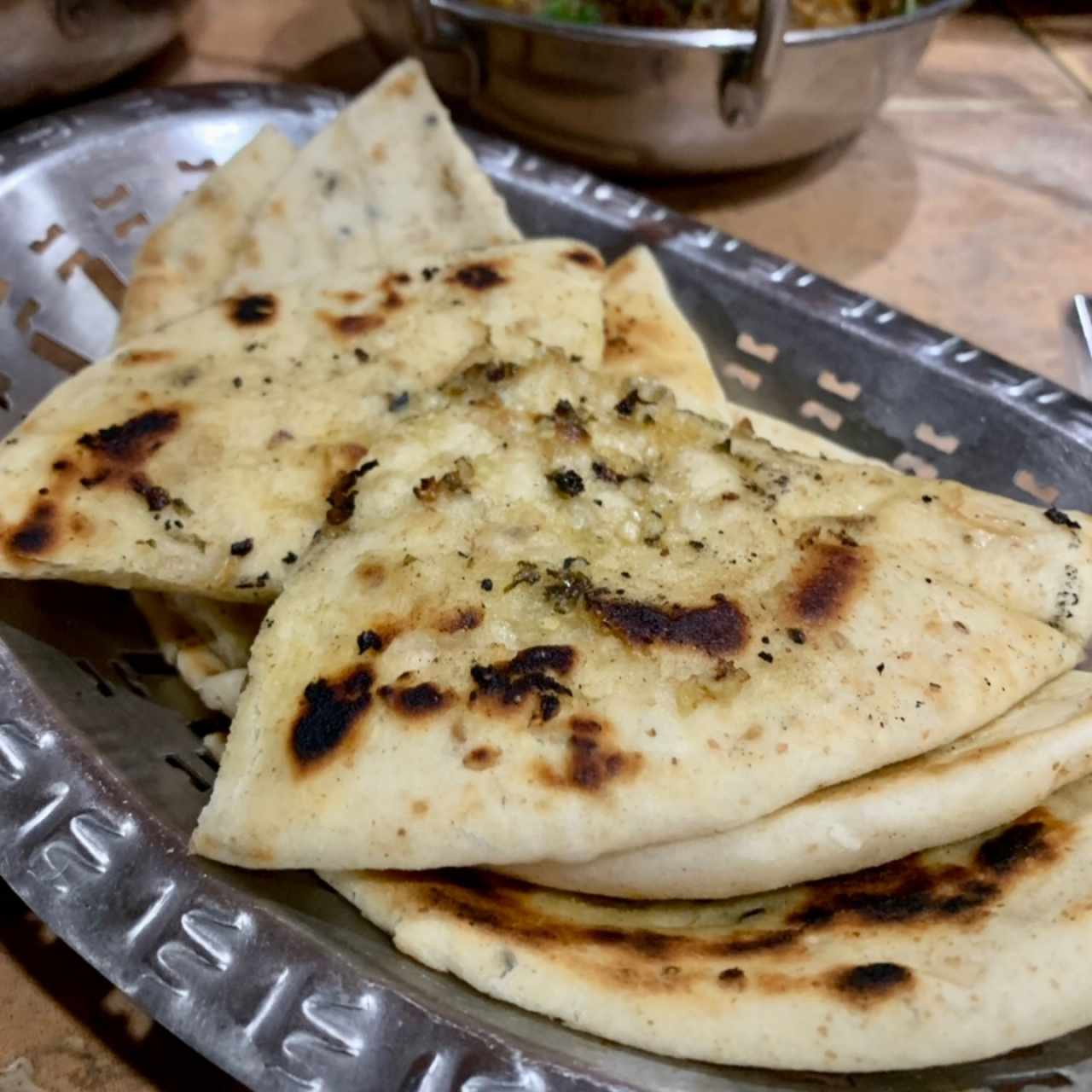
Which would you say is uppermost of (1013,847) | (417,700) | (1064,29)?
(417,700)

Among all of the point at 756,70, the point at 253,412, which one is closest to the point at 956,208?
the point at 756,70

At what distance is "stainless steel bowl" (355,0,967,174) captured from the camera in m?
1.82

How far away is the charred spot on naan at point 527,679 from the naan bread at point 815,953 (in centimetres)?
17

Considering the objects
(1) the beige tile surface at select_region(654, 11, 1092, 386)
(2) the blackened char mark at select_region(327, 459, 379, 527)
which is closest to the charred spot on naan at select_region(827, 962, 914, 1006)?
(2) the blackened char mark at select_region(327, 459, 379, 527)

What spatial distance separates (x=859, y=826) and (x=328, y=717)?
46 centimetres

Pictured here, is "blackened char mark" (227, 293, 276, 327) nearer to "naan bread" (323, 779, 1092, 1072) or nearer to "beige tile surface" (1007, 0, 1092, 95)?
"naan bread" (323, 779, 1092, 1072)

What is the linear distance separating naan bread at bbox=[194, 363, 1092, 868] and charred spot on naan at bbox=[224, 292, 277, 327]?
31 centimetres

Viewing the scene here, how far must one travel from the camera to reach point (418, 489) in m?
1.12

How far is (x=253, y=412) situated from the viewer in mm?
1253

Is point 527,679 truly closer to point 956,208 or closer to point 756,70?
point 756,70

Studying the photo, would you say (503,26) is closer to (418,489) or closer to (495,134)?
(495,134)

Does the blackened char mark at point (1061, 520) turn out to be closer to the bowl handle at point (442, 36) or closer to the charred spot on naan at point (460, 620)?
the charred spot on naan at point (460, 620)

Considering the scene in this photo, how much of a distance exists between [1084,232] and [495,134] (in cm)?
124

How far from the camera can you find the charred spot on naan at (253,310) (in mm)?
1390
